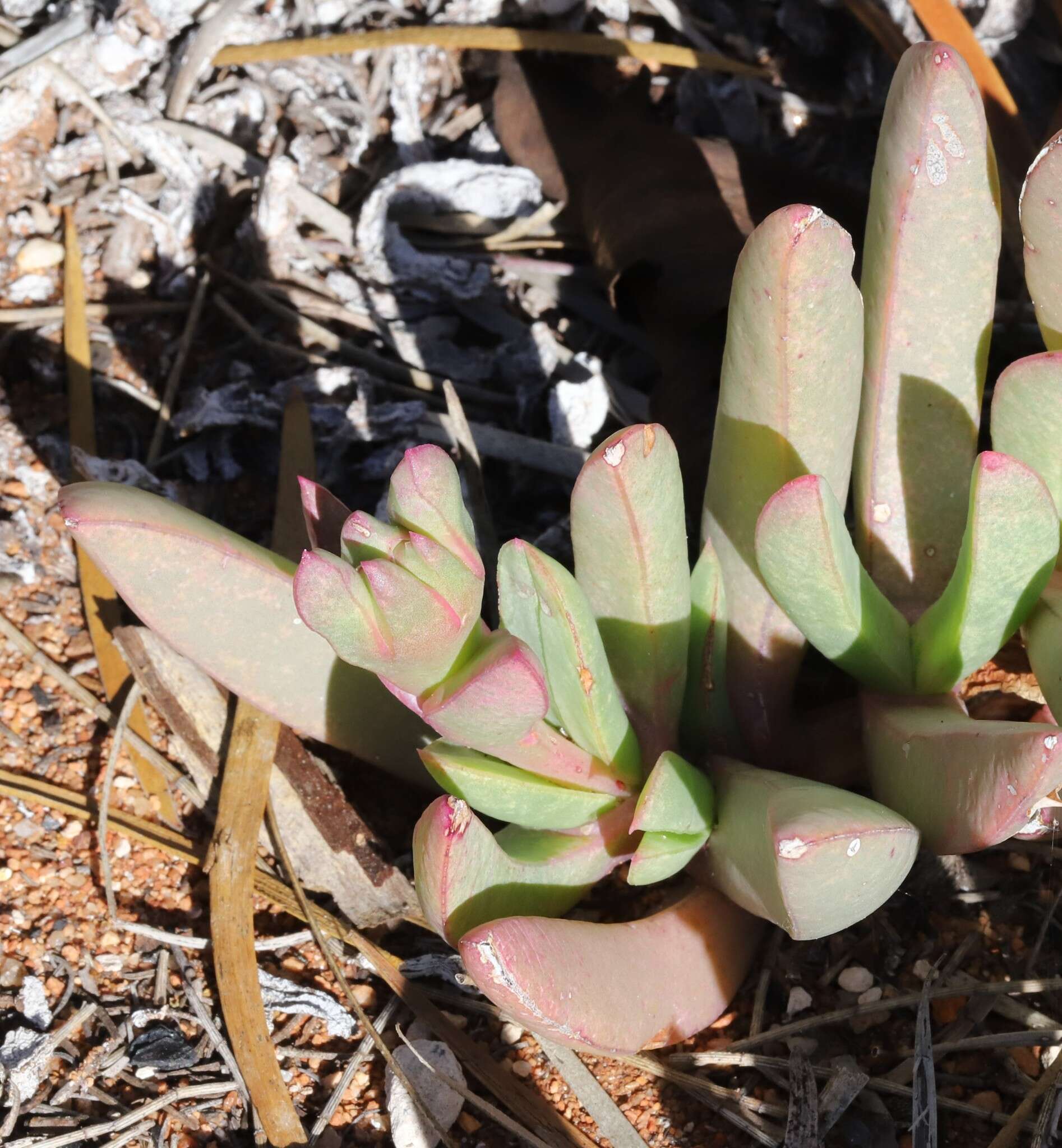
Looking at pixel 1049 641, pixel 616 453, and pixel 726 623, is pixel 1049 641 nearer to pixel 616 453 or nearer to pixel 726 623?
pixel 726 623

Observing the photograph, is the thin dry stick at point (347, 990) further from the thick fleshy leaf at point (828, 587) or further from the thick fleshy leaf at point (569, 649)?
the thick fleshy leaf at point (828, 587)

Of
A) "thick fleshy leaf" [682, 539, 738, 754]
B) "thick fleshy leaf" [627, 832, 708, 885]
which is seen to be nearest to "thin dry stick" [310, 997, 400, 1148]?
"thick fleshy leaf" [627, 832, 708, 885]

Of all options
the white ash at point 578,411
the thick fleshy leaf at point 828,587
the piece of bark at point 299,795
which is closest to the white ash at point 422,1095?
the piece of bark at point 299,795

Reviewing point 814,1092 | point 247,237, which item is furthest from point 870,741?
point 247,237

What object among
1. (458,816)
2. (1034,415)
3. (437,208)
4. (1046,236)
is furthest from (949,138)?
(437,208)

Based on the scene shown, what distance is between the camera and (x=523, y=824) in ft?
4.10

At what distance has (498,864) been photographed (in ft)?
3.73

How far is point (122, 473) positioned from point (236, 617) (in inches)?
21.8

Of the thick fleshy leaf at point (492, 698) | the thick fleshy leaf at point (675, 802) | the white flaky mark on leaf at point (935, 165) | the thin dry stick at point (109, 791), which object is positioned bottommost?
the thin dry stick at point (109, 791)

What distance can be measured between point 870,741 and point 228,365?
4.12ft

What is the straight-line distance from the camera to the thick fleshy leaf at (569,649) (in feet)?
3.67

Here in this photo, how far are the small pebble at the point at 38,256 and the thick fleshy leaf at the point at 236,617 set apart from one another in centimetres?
99

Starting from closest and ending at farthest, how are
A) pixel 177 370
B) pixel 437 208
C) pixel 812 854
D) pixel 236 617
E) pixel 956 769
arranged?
pixel 812 854 < pixel 956 769 < pixel 236 617 < pixel 177 370 < pixel 437 208

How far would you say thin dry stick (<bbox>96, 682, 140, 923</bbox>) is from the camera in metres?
1.41
